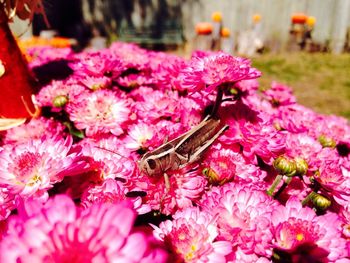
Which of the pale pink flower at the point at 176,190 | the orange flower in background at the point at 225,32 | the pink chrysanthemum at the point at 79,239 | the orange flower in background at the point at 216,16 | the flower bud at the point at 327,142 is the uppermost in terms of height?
the pink chrysanthemum at the point at 79,239

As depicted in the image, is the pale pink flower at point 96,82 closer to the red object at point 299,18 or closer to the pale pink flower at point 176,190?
the pale pink flower at point 176,190

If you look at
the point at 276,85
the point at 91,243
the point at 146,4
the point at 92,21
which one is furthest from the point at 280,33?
the point at 91,243

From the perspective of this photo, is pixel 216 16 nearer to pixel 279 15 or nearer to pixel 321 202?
pixel 279 15

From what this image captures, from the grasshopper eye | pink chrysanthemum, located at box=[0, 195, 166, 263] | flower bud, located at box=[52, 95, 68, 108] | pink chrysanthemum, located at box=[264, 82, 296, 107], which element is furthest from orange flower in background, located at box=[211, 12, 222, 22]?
pink chrysanthemum, located at box=[0, 195, 166, 263]

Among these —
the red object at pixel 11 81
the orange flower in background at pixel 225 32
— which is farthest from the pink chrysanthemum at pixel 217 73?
Result: the orange flower in background at pixel 225 32

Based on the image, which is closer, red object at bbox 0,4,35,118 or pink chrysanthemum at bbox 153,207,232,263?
pink chrysanthemum at bbox 153,207,232,263

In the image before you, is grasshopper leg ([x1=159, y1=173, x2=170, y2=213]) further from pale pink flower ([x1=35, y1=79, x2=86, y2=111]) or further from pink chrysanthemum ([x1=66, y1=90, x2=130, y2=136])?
pale pink flower ([x1=35, y1=79, x2=86, y2=111])

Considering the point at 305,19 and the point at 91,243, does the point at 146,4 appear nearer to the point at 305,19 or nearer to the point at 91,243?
the point at 305,19
